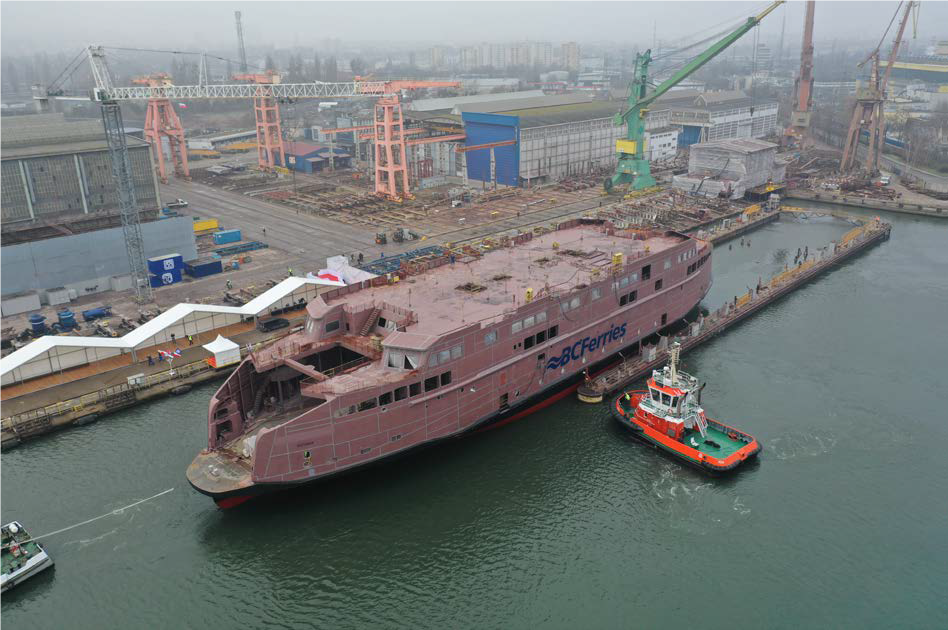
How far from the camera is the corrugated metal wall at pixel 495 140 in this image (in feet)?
303

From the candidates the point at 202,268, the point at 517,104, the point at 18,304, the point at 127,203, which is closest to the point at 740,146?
the point at 517,104

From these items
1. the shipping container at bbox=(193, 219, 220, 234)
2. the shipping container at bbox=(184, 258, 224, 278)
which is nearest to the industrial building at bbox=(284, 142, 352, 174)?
the shipping container at bbox=(193, 219, 220, 234)

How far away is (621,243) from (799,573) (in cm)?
2605

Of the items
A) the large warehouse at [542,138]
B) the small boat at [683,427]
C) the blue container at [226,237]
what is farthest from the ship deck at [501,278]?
the large warehouse at [542,138]

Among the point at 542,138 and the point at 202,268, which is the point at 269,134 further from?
the point at 202,268

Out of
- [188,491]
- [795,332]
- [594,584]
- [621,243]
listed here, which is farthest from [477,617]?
[795,332]

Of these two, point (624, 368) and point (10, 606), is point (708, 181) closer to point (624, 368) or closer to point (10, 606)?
point (624, 368)

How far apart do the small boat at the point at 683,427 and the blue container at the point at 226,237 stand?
158 ft

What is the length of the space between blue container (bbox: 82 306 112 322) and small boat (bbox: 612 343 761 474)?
37.6 meters

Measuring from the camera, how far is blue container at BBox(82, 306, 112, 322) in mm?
49281

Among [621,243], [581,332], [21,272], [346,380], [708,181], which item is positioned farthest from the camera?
[708,181]

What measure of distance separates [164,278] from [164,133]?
5532 cm

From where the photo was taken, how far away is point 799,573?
26188 mm

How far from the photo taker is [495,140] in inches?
3701
